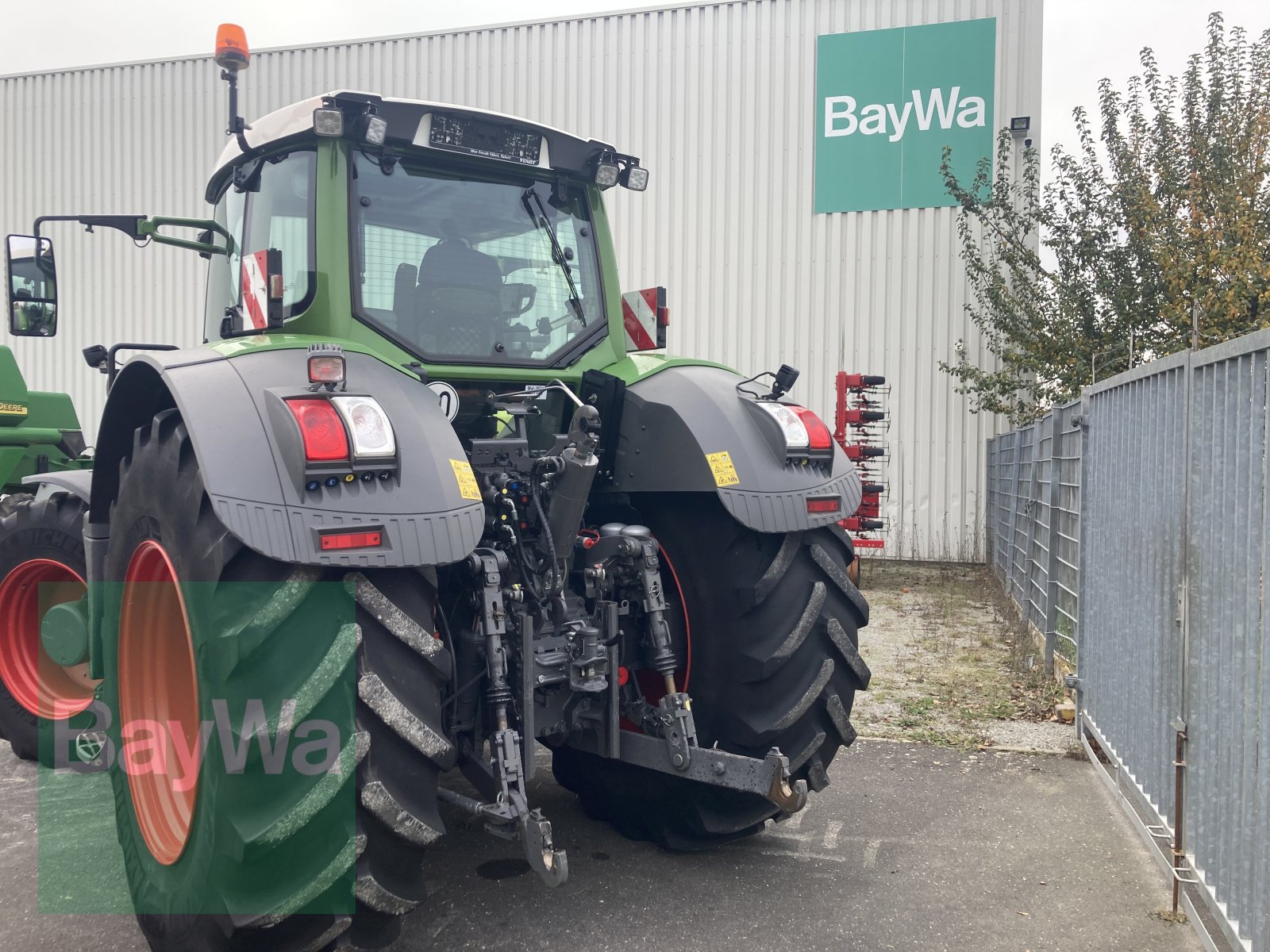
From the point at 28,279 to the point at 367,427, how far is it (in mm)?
2451

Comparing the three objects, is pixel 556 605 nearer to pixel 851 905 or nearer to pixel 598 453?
pixel 598 453

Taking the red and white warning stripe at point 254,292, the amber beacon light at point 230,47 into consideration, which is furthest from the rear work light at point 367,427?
the amber beacon light at point 230,47

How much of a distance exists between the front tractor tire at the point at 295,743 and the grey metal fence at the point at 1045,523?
13.0 ft

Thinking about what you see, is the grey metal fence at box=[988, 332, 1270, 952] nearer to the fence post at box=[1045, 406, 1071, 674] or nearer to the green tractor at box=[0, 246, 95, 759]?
the fence post at box=[1045, 406, 1071, 674]

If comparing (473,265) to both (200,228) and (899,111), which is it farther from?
(899,111)

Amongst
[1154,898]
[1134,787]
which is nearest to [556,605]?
[1154,898]

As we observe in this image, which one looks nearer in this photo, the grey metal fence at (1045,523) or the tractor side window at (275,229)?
the tractor side window at (275,229)

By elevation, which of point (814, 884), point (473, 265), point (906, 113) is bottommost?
point (814, 884)

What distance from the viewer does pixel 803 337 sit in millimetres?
12227

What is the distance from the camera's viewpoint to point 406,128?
339 centimetres

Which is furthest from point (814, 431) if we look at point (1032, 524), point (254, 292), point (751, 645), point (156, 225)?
point (1032, 524)

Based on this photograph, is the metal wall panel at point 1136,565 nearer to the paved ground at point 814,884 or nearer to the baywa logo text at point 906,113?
the paved ground at point 814,884

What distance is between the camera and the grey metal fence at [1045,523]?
6.21 meters

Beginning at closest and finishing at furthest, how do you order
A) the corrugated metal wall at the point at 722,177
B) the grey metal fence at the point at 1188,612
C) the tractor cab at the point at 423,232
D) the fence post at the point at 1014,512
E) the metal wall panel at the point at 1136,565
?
the grey metal fence at the point at 1188,612 → the tractor cab at the point at 423,232 → the metal wall panel at the point at 1136,565 → the fence post at the point at 1014,512 → the corrugated metal wall at the point at 722,177
